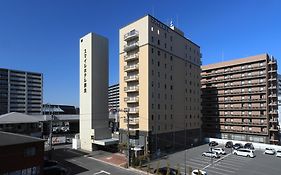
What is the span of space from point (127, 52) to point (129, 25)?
6.82 meters

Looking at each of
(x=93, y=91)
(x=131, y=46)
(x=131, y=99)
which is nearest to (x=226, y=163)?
(x=131, y=99)

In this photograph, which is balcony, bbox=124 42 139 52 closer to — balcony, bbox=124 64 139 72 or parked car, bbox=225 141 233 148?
balcony, bbox=124 64 139 72

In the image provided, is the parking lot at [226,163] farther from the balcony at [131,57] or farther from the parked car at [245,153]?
the balcony at [131,57]

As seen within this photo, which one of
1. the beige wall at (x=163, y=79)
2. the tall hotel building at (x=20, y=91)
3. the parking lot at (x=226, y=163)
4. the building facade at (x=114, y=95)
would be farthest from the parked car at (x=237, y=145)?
the tall hotel building at (x=20, y=91)

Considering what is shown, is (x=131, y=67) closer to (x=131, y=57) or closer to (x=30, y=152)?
(x=131, y=57)

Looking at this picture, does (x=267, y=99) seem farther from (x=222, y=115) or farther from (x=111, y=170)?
(x=111, y=170)

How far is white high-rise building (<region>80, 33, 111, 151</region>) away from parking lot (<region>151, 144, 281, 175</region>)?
17861 mm

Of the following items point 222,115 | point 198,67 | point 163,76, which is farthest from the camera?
point 222,115

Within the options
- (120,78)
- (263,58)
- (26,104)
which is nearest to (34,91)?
(26,104)

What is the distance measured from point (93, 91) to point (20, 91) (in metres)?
117

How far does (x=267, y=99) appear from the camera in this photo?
232 ft

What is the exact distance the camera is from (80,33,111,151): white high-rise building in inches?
2164

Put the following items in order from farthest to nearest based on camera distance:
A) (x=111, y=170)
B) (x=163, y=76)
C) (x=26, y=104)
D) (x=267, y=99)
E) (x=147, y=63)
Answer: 1. (x=26, y=104)
2. (x=267, y=99)
3. (x=163, y=76)
4. (x=147, y=63)
5. (x=111, y=170)

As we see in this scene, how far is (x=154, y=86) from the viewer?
53.2 m
